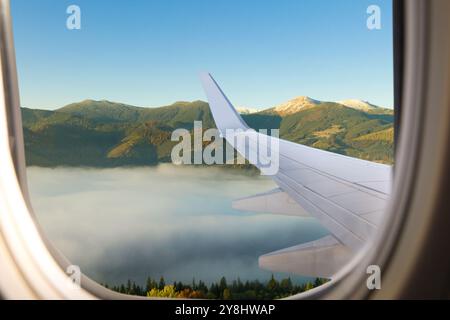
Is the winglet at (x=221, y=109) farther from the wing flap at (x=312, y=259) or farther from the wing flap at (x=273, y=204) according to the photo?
the wing flap at (x=312, y=259)

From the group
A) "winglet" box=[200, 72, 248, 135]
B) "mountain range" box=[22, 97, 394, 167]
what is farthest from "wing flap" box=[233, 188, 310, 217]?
"mountain range" box=[22, 97, 394, 167]

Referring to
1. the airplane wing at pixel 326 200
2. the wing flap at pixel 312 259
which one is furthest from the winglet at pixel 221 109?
the wing flap at pixel 312 259

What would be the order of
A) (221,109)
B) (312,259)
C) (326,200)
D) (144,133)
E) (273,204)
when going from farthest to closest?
(144,133), (221,109), (273,204), (326,200), (312,259)

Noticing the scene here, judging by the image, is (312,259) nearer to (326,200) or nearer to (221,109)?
(326,200)

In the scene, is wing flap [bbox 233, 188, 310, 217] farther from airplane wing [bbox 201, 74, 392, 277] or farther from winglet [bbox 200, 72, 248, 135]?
winglet [bbox 200, 72, 248, 135]

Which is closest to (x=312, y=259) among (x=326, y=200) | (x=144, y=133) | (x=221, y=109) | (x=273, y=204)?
(x=326, y=200)

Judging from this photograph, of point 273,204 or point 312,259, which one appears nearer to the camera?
point 312,259
